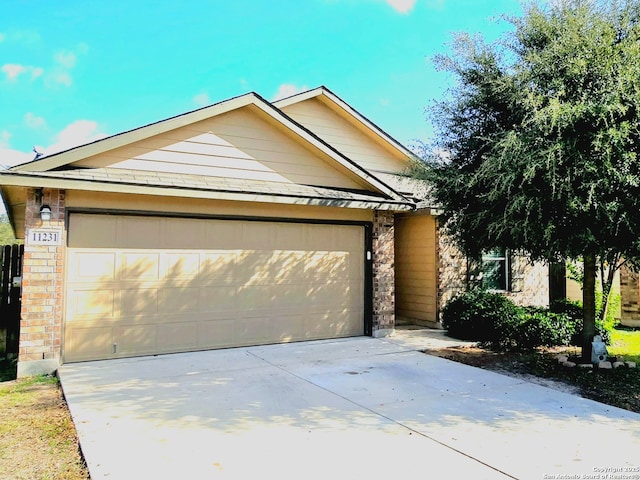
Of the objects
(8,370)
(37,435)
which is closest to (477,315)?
(37,435)

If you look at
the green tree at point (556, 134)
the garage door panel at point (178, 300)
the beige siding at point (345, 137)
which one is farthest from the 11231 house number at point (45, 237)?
the beige siding at point (345, 137)

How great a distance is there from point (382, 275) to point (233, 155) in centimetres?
392

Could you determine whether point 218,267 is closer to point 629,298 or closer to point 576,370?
point 576,370

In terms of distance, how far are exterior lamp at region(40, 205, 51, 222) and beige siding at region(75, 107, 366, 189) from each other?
2.92 ft

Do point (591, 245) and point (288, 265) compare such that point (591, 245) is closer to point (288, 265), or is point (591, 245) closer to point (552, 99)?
point (552, 99)

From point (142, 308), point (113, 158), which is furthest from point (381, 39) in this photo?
point (142, 308)

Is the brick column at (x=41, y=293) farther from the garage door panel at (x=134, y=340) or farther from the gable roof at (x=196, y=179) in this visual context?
the garage door panel at (x=134, y=340)

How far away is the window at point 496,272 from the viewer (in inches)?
476

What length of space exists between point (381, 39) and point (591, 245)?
9690 millimetres

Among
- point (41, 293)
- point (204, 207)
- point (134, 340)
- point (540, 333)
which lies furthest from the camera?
point (540, 333)

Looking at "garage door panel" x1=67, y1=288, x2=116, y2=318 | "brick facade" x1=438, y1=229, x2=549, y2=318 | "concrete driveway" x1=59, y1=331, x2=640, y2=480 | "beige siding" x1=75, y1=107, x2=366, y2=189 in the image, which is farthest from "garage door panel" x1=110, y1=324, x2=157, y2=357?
"brick facade" x1=438, y1=229, x2=549, y2=318

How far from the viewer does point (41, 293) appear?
6.93 meters

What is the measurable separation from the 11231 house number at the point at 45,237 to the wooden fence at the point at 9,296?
1.70m

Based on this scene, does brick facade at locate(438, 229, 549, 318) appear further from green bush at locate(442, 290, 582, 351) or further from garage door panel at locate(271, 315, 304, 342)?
garage door panel at locate(271, 315, 304, 342)
